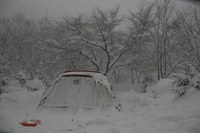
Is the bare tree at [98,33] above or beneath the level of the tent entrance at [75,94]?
above

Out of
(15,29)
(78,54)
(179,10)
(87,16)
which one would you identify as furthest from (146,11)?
(15,29)

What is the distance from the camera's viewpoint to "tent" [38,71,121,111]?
178 inches

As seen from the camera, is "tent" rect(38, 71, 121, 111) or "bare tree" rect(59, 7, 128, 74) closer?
"tent" rect(38, 71, 121, 111)

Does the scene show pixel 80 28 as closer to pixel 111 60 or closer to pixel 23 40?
pixel 111 60

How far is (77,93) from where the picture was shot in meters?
4.63

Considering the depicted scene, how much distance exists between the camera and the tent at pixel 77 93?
178 inches

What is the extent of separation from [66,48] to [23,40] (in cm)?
1066

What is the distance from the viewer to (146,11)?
12625mm

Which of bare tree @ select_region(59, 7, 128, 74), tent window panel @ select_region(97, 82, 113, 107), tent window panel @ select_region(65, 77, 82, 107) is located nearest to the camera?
tent window panel @ select_region(65, 77, 82, 107)

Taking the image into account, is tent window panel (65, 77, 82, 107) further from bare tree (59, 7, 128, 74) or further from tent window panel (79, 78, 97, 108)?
bare tree (59, 7, 128, 74)

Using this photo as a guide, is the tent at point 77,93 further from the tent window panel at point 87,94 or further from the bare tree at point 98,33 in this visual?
the bare tree at point 98,33

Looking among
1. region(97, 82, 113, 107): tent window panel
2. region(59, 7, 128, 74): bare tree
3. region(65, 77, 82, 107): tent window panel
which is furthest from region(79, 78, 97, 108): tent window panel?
region(59, 7, 128, 74): bare tree

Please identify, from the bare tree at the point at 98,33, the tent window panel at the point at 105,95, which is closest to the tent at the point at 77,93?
the tent window panel at the point at 105,95

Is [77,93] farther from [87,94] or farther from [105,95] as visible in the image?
[105,95]
